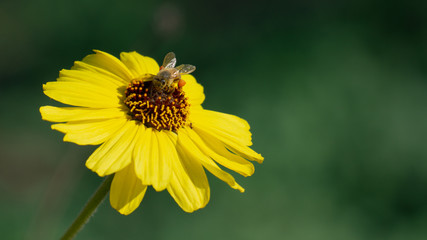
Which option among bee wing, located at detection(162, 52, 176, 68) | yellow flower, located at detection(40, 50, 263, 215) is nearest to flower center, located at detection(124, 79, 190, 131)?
yellow flower, located at detection(40, 50, 263, 215)

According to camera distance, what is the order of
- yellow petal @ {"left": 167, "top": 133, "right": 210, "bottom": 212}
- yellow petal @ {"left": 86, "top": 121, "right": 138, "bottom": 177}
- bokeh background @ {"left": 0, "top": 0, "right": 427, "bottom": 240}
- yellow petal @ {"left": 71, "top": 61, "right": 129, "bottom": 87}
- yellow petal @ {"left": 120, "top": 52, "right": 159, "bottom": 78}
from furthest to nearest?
bokeh background @ {"left": 0, "top": 0, "right": 427, "bottom": 240}
yellow petal @ {"left": 120, "top": 52, "right": 159, "bottom": 78}
yellow petal @ {"left": 71, "top": 61, "right": 129, "bottom": 87}
yellow petal @ {"left": 167, "top": 133, "right": 210, "bottom": 212}
yellow petal @ {"left": 86, "top": 121, "right": 138, "bottom": 177}

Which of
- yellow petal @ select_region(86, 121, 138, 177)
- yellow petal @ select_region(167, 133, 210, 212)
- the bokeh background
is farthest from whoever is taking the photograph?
the bokeh background

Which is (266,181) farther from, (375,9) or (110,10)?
(375,9)

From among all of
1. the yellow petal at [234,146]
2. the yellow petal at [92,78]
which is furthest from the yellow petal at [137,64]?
the yellow petal at [234,146]

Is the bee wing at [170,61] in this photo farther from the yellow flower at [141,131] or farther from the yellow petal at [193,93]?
the yellow petal at [193,93]

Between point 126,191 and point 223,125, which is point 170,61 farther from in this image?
point 126,191

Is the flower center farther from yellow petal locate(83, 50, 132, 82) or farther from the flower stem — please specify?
the flower stem

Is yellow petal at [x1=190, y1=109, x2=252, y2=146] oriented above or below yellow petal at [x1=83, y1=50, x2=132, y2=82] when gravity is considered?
below

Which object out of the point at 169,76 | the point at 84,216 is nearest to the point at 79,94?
the point at 169,76
